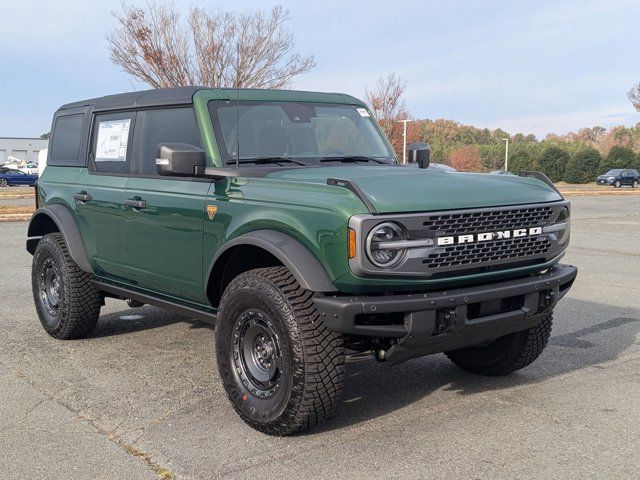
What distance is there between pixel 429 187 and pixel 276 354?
4.08 ft

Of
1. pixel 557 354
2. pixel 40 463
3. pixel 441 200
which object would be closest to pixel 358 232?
pixel 441 200

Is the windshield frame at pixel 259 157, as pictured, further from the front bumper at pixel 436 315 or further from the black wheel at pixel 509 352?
the black wheel at pixel 509 352

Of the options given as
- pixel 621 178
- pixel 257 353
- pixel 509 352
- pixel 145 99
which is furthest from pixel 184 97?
pixel 621 178

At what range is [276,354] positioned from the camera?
3980 mm

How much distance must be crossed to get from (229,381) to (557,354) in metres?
2.84

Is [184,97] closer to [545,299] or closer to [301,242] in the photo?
[301,242]

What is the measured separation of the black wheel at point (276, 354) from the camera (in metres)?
3.77

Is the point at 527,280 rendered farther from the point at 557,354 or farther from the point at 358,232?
the point at 557,354

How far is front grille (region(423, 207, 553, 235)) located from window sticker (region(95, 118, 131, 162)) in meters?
2.78

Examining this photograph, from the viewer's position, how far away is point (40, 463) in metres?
3.62

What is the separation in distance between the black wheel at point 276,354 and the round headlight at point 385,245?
0.44 meters

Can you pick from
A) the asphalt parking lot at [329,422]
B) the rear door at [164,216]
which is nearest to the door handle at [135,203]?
the rear door at [164,216]

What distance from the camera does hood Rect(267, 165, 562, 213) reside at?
374cm

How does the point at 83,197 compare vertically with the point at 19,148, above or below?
below
